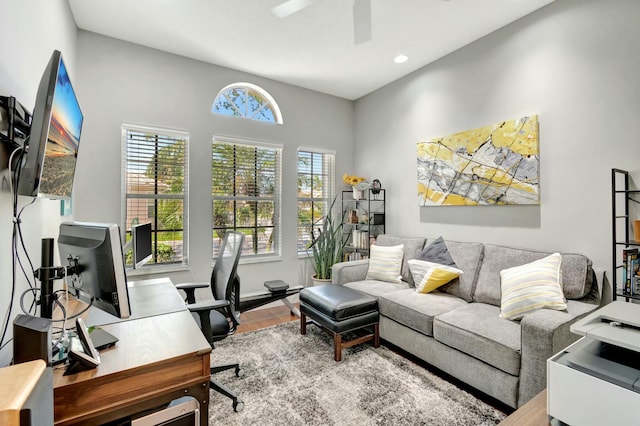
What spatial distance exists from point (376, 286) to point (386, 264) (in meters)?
0.34

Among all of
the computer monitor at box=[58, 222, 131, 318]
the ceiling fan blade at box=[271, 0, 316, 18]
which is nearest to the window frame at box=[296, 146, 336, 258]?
the ceiling fan blade at box=[271, 0, 316, 18]

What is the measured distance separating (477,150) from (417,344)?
76.7 inches

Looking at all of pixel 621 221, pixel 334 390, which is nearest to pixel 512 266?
pixel 621 221

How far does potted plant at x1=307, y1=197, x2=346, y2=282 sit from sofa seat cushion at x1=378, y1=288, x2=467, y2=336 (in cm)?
134

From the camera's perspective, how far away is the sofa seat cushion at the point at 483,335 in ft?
6.17

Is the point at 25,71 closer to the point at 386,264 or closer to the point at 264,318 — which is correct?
the point at 264,318

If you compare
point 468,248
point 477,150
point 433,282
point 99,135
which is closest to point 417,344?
point 433,282

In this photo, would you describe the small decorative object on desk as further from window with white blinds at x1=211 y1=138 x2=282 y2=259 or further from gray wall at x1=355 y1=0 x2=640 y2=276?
window with white blinds at x1=211 y1=138 x2=282 y2=259

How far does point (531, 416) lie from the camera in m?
1.14

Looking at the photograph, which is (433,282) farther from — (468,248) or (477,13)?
(477,13)

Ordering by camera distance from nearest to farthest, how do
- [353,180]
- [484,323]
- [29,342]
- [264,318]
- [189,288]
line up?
[29,342] → [484,323] → [189,288] → [264,318] → [353,180]

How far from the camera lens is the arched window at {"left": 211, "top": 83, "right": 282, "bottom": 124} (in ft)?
12.3

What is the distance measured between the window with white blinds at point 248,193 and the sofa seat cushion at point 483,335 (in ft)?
7.84

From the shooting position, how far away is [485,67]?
299 centimetres
